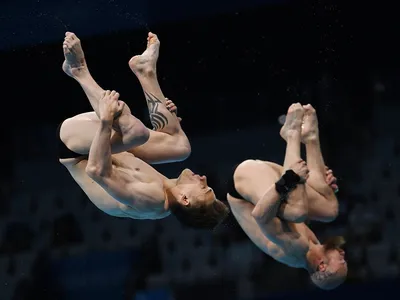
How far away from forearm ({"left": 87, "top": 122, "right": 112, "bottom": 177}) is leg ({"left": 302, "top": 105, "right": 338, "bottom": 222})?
1.27 metres

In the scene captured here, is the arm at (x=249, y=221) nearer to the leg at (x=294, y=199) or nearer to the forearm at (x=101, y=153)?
the leg at (x=294, y=199)

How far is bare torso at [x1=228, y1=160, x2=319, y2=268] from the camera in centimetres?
568

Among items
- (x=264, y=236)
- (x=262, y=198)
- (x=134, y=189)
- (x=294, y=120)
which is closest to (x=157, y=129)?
(x=134, y=189)

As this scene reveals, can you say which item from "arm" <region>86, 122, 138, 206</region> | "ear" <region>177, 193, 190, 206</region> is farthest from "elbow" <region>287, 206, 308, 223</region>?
"arm" <region>86, 122, 138, 206</region>

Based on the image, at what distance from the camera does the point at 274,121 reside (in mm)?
8172

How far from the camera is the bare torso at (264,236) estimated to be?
568 centimetres

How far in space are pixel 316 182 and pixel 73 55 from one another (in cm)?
158

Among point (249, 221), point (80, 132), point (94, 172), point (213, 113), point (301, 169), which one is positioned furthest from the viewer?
point (213, 113)

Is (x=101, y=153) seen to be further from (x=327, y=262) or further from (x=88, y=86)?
(x=327, y=262)

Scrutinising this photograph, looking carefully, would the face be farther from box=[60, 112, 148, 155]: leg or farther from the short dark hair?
box=[60, 112, 148, 155]: leg

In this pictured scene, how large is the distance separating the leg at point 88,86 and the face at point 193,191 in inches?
17.2

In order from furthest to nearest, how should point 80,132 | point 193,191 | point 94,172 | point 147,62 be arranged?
1. point 147,62
2. point 193,191
3. point 80,132
4. point 94,172

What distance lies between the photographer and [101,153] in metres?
4.98
